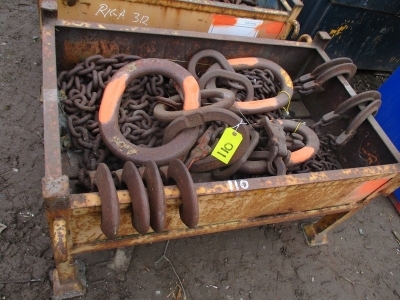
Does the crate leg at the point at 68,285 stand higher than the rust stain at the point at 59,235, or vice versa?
the rust stain at the point at 59,235

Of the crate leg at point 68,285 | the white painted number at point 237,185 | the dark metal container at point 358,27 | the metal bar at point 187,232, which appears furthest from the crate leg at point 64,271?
the dark metal container at point 358,27

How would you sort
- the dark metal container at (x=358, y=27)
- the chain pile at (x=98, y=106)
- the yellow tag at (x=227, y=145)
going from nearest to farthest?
the yellow tag at (x=227, y=145) < the chain pile at (x=98, y=106) < the dark metal container at (x=358, y=27)

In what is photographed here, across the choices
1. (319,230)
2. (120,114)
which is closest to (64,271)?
(120,114)

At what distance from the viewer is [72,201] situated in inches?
60.4

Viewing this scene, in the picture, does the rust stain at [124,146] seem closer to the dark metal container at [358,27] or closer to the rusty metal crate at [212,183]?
the rusty metal crate at [212,183]

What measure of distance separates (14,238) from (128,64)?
5.06ft

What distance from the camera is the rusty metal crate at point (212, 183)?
1617mm

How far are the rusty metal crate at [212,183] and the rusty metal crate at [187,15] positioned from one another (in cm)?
34

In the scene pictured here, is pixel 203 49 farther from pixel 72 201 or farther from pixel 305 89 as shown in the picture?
pixel 72 201

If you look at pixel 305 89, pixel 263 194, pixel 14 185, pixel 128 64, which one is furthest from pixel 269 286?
pixel 14 185

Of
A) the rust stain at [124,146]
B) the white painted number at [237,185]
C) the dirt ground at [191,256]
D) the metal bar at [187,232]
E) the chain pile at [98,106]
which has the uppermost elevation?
the white painted number at [237,185]

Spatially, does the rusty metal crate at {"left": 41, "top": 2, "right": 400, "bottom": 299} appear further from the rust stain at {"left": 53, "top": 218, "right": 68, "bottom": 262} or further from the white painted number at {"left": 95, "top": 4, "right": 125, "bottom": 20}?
the white painted number at {"left": 95, "top": 4, "right": 125, "bottom": 20}

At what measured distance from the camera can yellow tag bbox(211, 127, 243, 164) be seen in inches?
80.1

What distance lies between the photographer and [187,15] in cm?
296
